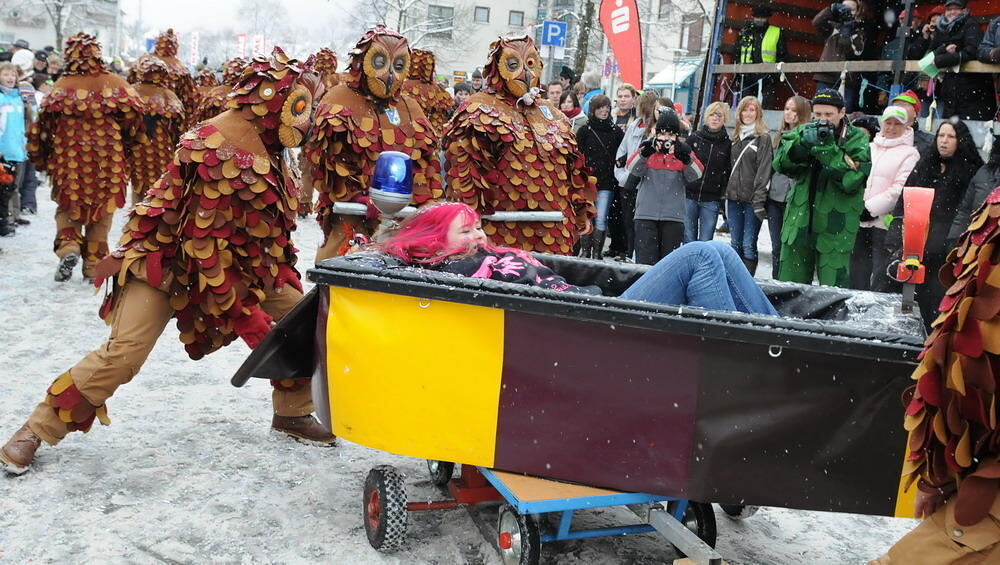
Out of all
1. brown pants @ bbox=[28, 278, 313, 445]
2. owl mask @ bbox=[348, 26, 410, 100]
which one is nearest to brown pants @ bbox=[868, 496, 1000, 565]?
brown pants @ bbox=[28, 278, 313, 445]

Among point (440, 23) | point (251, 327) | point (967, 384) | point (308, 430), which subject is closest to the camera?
point (967, 384)

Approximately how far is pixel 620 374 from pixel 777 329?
0.48m

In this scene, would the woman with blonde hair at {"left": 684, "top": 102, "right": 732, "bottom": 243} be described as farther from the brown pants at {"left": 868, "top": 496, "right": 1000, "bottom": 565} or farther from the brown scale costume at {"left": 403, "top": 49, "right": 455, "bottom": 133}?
the brown pants at {"left": 868, "top": 496, "right": 1000, "bottom": 565}

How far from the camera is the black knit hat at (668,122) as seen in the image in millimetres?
7145

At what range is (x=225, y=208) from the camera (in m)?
3.70

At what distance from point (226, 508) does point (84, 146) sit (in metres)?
4.90

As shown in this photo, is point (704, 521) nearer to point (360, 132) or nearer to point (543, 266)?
point (543, 266)

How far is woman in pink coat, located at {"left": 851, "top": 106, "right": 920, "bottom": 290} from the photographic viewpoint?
6.29 metres

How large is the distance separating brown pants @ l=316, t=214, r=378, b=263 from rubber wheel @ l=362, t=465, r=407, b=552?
2.31 metres

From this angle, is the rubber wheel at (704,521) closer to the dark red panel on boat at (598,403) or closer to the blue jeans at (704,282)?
the dark red panel on boat at (598,403)

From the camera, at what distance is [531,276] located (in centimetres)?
348

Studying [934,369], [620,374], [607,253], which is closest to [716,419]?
[620,374]

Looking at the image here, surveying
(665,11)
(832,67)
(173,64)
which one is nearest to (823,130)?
(832,67)

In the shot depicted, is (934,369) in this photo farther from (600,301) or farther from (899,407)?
(600,301)
